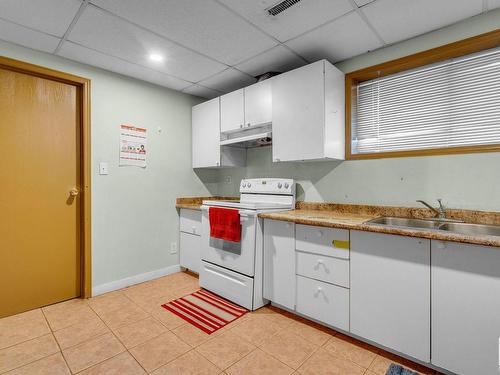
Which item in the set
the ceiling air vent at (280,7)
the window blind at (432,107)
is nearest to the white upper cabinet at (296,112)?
the window blind at (432,107)

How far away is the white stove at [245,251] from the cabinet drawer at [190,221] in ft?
0.84

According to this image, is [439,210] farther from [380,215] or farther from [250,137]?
[250,137]

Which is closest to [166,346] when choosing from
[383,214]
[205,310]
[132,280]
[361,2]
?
[205,310]

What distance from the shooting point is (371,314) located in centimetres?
167

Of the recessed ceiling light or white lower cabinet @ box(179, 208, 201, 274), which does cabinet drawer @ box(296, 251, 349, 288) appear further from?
the recessed ceiling light

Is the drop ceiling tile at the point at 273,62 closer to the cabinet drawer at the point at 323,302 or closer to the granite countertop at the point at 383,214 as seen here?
the granite countertop at the point at 383,214

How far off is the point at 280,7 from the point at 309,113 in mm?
821

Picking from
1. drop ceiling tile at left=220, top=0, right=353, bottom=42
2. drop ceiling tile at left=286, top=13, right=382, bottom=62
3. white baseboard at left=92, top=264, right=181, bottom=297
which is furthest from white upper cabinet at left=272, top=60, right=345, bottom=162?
white baseboard at left=92, top=264, right=181, bottom=297

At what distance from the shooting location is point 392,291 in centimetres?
158

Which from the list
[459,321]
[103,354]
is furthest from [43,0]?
[459,321]

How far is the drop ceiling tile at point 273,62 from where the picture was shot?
2.27 meters

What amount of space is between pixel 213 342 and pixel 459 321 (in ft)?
4.89

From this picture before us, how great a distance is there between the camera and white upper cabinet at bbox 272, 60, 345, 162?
2.15 m

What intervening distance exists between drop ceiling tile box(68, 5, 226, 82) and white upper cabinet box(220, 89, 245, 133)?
1.06ft
